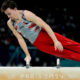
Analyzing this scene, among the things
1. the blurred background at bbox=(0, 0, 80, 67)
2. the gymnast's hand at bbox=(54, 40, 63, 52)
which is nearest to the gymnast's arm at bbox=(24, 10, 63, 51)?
the gymnast's hand at bbox=(54, 40, 63, 52)

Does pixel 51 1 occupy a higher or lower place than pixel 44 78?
higher

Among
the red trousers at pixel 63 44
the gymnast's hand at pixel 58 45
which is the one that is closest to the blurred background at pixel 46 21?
the red trousers at pixel 63 44

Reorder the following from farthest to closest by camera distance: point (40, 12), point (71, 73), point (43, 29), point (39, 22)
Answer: point (40, 12) < point (43, 29) < point (39, 22) < point (71, 73)

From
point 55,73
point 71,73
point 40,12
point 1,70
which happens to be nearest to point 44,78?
point 55,73

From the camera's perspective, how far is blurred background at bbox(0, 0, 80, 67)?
258 inches

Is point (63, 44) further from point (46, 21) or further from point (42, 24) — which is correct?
point (46, 21)

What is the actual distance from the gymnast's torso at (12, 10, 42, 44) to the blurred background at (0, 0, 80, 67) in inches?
132

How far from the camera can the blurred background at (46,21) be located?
656cm

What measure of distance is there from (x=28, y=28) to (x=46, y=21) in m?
4.69

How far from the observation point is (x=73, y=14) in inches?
313

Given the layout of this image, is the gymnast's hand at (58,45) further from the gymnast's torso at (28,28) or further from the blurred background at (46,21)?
the blurred background at (46,21)

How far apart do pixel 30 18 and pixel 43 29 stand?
0.84 ft

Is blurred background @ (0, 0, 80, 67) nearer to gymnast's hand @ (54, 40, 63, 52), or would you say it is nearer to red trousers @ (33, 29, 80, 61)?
red trousers @ (33, 29, 80, 61)

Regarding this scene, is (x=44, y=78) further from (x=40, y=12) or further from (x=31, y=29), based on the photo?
(x=40, y=12)
